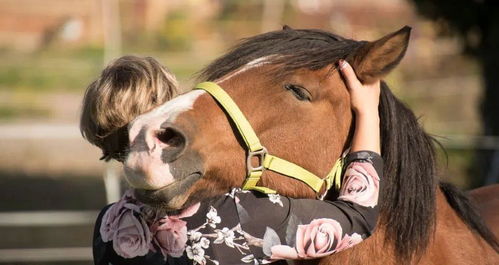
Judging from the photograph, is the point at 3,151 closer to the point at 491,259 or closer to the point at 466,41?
the point at 466,41

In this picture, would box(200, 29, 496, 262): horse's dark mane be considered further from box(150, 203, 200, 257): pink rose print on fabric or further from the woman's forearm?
box(150, 203, 200, 257): pink rose print on fabric

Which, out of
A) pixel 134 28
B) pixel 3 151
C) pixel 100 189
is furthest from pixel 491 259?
pixel 134 28

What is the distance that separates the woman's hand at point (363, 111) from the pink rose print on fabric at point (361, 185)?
0.05 meters

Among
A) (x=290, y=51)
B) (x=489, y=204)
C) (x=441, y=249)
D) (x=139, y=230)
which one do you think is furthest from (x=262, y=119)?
(x=489, y=204)

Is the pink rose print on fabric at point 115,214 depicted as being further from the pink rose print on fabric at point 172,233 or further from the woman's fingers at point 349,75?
the woman's fingers at point 349,75

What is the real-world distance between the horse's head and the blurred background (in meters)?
3.48

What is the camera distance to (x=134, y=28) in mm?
13438

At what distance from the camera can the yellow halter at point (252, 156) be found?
1.97 meters

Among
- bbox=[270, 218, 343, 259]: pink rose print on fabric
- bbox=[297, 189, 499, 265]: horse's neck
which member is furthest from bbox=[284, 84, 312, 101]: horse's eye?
bbox=[297, 189, 499, 265]: horse's neck

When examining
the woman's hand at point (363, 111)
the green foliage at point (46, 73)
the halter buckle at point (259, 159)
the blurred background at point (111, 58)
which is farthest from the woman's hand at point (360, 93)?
the green foliage at point (46, 73)

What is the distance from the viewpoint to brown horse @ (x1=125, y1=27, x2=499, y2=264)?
72.9 inches

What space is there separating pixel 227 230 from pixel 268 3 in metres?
12.5

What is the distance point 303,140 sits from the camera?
6.66 ft

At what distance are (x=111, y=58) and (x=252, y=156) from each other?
4883 mm
